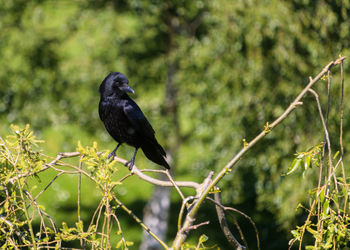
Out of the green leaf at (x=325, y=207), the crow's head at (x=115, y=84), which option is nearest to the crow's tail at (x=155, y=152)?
the crow's head at (x=115, y=84)

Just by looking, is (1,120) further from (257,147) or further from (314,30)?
(314,30)

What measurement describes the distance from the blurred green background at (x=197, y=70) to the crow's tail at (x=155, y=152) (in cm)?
174

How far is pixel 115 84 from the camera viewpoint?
12.1 ft

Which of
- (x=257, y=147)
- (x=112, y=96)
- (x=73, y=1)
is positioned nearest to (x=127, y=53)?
(x=73, y=1)

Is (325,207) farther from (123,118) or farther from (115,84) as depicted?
(123,118)

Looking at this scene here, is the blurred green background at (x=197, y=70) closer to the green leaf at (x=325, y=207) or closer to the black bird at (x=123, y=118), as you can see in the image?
the black bird at (x=123, y=118)

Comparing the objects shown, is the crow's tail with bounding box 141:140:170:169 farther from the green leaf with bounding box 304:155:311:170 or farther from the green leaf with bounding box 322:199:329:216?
the green leaf with bounding box 322:199:329:216

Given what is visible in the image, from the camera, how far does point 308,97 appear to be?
16.6 feet

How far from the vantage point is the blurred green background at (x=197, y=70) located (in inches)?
198

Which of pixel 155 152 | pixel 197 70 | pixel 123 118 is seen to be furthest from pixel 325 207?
pixel 197 70

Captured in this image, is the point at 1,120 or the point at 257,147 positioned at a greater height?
the point at 1,120

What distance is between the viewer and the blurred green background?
503 centimetres

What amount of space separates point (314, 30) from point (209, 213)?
7096mm

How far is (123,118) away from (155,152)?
398 mm
